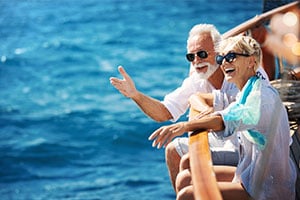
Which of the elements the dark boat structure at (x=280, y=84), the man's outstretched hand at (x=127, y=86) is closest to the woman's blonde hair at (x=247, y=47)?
the dark boat structure at (x=280, y=84)

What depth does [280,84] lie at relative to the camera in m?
4.79

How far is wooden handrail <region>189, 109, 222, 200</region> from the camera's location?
2.71 metres

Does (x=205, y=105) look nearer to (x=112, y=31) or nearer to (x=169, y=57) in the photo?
(x=169, y=57)

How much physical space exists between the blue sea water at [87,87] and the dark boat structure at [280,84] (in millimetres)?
4342

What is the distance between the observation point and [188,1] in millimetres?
22438

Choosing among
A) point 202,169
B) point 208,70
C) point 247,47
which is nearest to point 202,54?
point 208,70

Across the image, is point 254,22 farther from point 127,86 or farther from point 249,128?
point 249,128

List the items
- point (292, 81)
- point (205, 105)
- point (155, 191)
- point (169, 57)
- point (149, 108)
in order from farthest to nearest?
point (169, 57), point (155, 191), point (292, 81), point (149, 108), point (205, 105)

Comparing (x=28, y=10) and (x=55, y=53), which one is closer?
(x=55, y=53)

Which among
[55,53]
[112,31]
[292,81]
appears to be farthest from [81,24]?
[292,81]

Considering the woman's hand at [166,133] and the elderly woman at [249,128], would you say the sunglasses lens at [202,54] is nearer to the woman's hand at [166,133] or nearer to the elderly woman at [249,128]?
the elderly woman at [249,128]

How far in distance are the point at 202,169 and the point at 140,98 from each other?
47.6 inches

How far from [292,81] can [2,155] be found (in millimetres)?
8420

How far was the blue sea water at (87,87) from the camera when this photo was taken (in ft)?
37.2
